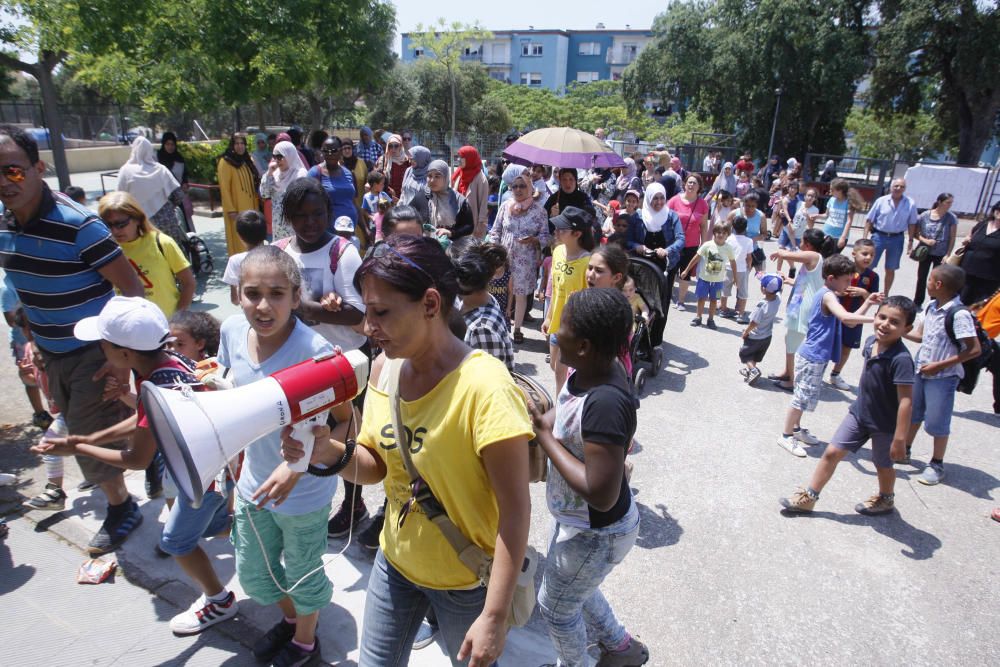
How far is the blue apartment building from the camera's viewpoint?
73.6 m

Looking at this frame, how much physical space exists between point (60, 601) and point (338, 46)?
319 inches

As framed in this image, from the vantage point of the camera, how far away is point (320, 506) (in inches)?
97.6

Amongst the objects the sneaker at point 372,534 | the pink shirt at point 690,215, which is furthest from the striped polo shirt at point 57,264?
the pink shirt at point 690,215

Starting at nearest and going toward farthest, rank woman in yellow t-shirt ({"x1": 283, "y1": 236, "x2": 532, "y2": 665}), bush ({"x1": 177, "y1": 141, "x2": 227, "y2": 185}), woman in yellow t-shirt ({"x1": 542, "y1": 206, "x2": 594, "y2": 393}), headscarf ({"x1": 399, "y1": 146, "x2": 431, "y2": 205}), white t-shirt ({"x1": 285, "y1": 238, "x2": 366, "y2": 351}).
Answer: woman in yellow t-shirt ({"x1": 283, "y1": 236, "x2": 532, "y2": 665}), white t-shirt ({"x1": 285, "y1": 238, "x2": 366, "y2": 351}), woman in yellow t-shirt ({"x1": 542, "y1": 206, "x2": 594, "y2": 393}), headscarf ({"x1": 399, "y1": 146, "x2": 431, "y2": 205}), bush ({"x1": 177, "y1": 141, "x2": 227, "y2": 185})

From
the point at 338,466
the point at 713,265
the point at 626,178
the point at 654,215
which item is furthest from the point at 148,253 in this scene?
the point at 626,178

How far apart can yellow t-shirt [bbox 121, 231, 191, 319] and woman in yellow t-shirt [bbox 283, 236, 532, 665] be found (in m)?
2.68

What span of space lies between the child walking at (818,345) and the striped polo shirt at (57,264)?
485cm

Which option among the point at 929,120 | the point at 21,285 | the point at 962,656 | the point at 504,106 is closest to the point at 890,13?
the point at 929,120

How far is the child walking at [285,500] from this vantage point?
2289mm

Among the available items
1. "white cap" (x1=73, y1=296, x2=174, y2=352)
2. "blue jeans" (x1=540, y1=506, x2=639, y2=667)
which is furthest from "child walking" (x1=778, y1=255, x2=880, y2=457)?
"white cap" (x1=73, y1=296, x2=174, y2=352)

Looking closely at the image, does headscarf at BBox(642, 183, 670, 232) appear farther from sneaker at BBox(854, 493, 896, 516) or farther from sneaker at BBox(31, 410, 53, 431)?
sneaker at BBox(31, 410, 53, 431)

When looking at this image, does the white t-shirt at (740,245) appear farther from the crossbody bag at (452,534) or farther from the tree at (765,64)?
the tree at (765,64)

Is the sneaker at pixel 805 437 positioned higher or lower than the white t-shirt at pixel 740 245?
lower

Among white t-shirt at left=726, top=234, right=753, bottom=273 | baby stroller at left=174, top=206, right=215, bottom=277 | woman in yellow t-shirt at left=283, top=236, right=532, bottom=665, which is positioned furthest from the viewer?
baby stroller at left=174, top=206, right=215, bottom=277
